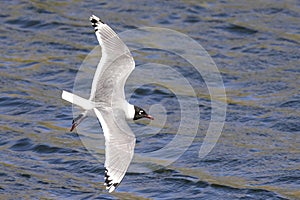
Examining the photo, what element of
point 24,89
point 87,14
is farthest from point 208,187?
point 87,14

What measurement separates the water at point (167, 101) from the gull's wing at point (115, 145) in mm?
1082

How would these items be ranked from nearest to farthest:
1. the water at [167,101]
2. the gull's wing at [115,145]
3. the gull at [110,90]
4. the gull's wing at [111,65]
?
the gull's wing at [115,145] → the gull at [110,90] → the gull's wing at [111,65] → the water at [167,101]

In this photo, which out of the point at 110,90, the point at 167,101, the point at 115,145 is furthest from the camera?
the point at 167,101

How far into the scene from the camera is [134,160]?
32.7ft

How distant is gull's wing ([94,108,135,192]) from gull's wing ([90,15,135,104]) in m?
0.22

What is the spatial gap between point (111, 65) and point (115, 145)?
894 mm

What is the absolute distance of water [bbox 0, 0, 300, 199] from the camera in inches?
372

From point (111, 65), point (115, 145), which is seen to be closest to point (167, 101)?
point (111, 65)

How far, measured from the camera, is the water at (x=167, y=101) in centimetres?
945

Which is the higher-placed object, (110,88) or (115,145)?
(110,88)

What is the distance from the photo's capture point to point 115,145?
26.2 ft

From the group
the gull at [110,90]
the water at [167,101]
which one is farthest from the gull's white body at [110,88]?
the water at [167,101]

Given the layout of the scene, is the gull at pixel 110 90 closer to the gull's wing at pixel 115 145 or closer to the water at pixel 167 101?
the gull's wing at pixel 115 145

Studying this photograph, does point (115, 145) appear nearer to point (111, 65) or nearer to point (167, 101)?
point (111, 65)
